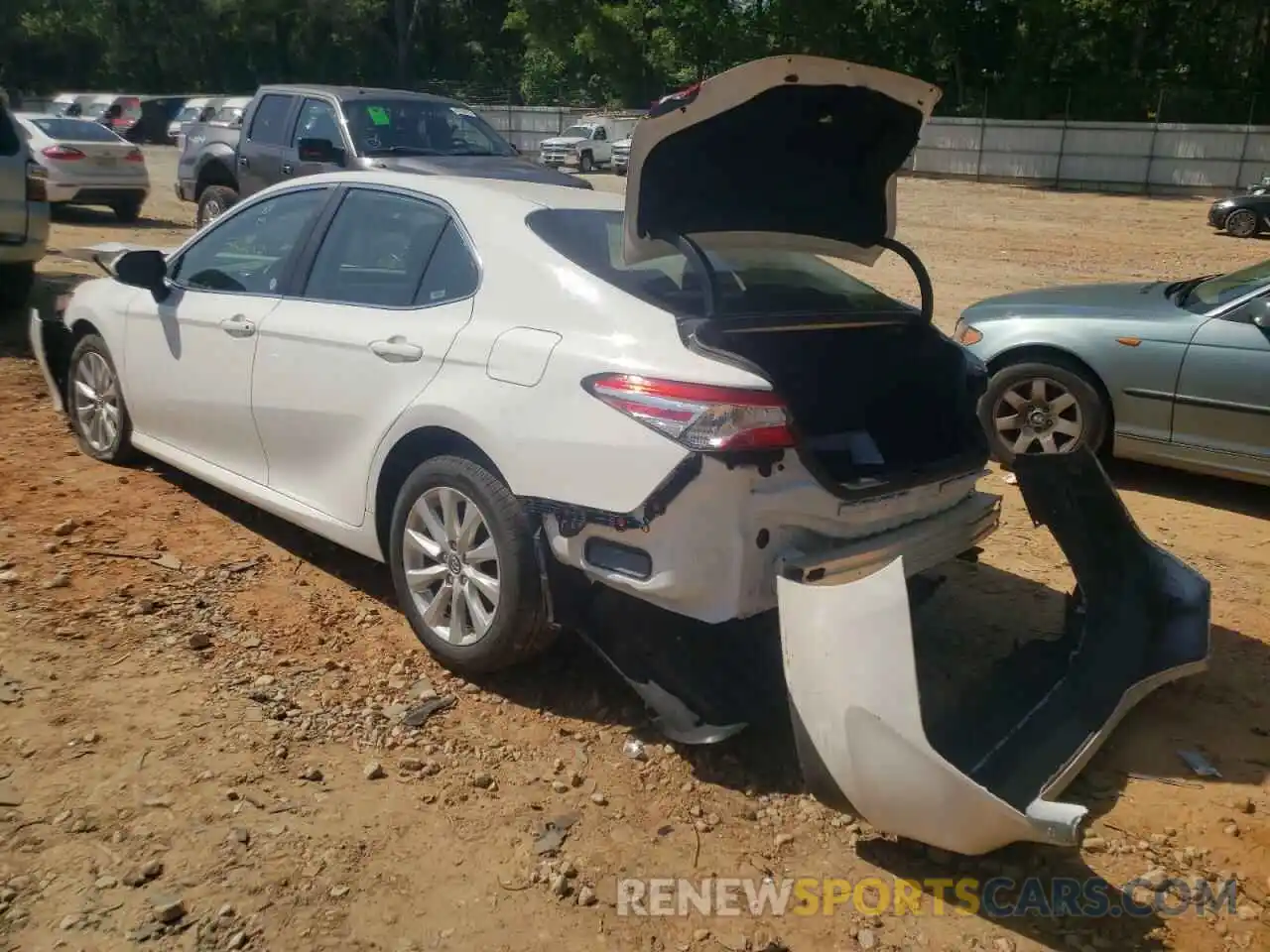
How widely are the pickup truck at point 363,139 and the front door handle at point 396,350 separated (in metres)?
5.55

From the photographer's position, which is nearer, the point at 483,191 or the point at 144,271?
the point at 483,191

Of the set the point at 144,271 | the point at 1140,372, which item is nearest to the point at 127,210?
the point at 144,271

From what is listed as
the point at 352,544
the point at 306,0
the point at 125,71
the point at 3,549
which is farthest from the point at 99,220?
the point at 125,71

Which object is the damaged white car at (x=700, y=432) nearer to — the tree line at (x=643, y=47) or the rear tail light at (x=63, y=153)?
the rear tail light at (x=63, y=153)

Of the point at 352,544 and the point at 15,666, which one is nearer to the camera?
the point at 15,666

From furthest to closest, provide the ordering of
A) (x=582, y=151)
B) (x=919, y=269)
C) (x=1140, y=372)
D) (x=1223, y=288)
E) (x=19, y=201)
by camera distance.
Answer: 1. (x=582, y=151)
2. (x=19, y=201)
3. (x=1223, y=288)
4. (x=1140, y=372)
5. (x=919, y=269)

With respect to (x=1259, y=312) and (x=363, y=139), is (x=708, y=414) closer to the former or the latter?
(x=1259, y=312)

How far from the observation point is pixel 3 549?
4672 millimetres

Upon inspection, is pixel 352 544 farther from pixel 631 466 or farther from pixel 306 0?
pixel 306 0

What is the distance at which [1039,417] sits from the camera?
631cm

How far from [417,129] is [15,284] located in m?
3.69

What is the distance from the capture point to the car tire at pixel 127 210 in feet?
53.3

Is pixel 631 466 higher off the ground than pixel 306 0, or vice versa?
pixel 306 0

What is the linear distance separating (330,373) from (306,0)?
56.1 m
